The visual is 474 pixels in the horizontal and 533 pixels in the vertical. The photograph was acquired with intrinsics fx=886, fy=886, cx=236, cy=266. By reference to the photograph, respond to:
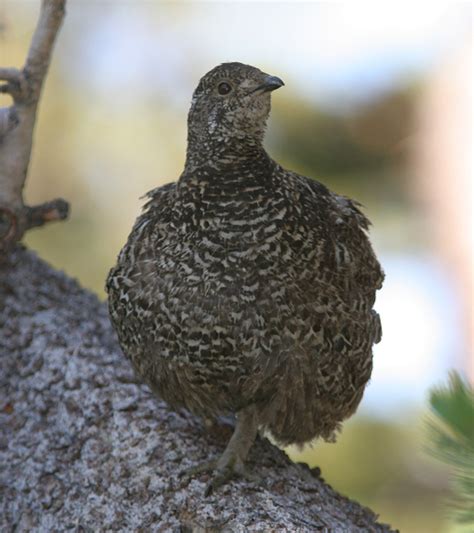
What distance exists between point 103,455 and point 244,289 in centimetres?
89

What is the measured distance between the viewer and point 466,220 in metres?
7.27

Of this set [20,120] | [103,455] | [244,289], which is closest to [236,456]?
[103,455]

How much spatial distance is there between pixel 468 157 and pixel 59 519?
17.1 ft

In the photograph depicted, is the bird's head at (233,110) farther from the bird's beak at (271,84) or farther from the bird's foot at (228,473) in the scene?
the bird's foot at (228,473)

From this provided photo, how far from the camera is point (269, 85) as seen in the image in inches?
140

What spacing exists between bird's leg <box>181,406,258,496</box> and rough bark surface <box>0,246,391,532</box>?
4 centimetres

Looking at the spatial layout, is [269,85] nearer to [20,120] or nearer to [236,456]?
[20,120]

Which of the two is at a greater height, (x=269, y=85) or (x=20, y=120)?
(x=269, y=85)

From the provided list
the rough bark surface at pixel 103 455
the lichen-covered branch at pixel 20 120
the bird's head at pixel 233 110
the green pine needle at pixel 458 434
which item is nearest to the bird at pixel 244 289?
the bird's head at pixel 233 110

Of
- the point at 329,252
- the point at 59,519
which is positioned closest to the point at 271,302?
the point at 329,252

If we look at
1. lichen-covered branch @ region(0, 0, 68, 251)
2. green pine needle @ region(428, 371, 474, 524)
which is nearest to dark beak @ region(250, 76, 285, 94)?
lichen-covered branch @ region(0, 0, 68, 251)

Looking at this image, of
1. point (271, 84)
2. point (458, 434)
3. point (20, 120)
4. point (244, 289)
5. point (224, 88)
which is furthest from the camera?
point (20, 120)

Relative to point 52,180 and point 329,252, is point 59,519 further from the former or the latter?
point 52,180

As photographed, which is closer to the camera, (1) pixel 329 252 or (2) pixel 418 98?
(1) pixel 329 252
